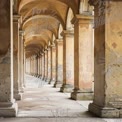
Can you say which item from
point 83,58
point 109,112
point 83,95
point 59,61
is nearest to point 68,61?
point 83,58

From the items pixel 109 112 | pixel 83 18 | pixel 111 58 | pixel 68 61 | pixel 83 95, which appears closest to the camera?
pixel 109 112

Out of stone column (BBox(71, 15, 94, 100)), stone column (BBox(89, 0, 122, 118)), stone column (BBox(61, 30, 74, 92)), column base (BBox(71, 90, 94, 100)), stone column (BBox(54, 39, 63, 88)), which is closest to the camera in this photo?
stone column (BBox(89, 0, 122, 118))

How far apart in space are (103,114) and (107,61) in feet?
5.33

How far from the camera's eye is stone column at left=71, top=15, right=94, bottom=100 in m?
13.4

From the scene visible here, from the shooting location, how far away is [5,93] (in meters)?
8.84

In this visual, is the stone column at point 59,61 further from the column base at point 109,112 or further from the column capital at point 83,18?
the column base at point 109,112

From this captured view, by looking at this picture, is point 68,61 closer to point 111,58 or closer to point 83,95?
point 83,95

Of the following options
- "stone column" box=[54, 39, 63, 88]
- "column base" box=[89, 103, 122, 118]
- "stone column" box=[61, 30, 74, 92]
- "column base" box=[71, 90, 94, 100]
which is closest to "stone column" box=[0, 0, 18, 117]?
"column base" box=[89, 103, 122, 118]

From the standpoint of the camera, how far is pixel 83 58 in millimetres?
13578

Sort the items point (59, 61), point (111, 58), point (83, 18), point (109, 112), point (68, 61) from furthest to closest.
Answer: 1. point (59, 61)
2. point (68, 61)
3. point (83, 18)
4. point (111, 58)
5. point (109, 112)

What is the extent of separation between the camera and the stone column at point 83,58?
13.4 meters

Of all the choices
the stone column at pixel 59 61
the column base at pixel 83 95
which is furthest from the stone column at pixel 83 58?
the stone column at pixel 59 61

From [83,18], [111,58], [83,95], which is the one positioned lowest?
[83,95]

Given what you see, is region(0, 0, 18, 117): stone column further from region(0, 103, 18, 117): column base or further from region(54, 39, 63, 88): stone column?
region(54, 39, 63, 88): stone column
